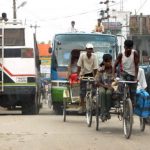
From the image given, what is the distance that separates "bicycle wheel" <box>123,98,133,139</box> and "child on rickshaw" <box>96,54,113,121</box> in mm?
633

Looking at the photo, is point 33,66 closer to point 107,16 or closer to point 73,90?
point 73,90

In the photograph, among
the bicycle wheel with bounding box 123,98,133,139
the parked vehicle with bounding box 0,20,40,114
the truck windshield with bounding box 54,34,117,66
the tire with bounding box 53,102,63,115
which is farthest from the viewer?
the tire with bounding box 53,102,63,115


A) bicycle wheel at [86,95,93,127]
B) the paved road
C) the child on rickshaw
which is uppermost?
the child on rickshaw

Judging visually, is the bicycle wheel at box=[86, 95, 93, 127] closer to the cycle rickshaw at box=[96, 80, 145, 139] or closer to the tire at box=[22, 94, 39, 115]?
the cycle rickshaw at box=[96, 80, 145, 139]

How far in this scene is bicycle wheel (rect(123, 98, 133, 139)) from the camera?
10719 mm

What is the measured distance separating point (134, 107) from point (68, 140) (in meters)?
1.99

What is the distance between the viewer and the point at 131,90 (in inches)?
451

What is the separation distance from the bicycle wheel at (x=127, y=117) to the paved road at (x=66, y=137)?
0.51ft

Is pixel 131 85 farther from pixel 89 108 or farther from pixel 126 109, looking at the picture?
pixel 89 108

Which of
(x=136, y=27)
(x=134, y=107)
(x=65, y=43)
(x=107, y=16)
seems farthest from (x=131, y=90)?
(x=107, y=16)

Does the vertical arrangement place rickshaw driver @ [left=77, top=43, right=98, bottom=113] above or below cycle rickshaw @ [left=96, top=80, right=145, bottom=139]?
above

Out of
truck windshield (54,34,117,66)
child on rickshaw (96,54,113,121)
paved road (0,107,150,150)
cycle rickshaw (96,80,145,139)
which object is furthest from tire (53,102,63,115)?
cycle rickshaw (96,80,145,139)

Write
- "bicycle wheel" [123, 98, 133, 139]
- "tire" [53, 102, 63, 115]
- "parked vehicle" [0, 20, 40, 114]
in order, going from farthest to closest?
"tire" [53, 102, 63, 115] → "parked vehicle" [0, 20, 40, 114] → "bicycle wheel" [123, 98, 133, 139]

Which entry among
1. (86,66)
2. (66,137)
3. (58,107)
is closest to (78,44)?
(58,107)
